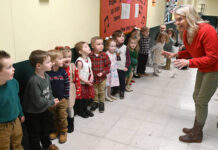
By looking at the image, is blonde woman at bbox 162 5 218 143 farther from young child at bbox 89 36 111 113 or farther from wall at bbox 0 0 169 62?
wall at bbox 0 0 169 62

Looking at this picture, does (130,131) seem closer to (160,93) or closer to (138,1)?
(160,93)

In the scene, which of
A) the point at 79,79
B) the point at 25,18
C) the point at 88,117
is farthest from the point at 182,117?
the point at 25,18

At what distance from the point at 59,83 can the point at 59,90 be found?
0.08 m

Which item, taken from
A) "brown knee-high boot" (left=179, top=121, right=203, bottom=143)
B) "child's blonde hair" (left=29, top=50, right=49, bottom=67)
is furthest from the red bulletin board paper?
"brown knee-high boot" (left=179, top=121, right=203, bottom=143)

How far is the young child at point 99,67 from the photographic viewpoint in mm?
3143

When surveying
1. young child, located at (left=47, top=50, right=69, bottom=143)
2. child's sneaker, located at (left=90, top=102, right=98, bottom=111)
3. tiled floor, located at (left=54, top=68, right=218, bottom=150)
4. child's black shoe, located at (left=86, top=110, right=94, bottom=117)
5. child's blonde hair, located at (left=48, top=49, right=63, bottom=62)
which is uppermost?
child's blonde hair, located at (left=48, top=49, right=63, bottom=62)

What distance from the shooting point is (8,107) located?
5.57ft

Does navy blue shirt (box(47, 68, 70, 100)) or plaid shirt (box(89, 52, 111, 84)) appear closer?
navy blue shirt (box(47, 68, 70, 100))

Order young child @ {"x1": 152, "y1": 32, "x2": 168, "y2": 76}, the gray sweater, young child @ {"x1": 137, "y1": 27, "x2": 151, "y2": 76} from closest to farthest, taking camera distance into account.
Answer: the gray sweater, young child @ {"x1": 137, "y1": 27, "x2": 151, "y2": 76}, young child @ {"x1": 152, "y1": 32, "x2": 168, "y2": 76}

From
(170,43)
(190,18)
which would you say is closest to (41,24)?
(190,18)

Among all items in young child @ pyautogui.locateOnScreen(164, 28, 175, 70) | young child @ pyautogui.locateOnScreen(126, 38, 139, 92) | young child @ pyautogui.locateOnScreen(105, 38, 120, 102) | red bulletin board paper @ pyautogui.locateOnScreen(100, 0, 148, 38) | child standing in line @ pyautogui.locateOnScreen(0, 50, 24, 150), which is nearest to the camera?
child standing in line @ pyautogui.locateOnScreen(0, 50, 24, 150)

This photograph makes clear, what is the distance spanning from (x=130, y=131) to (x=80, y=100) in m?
0.81

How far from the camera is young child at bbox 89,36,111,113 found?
314cm

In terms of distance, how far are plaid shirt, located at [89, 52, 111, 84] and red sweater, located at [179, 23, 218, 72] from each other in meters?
1.31
